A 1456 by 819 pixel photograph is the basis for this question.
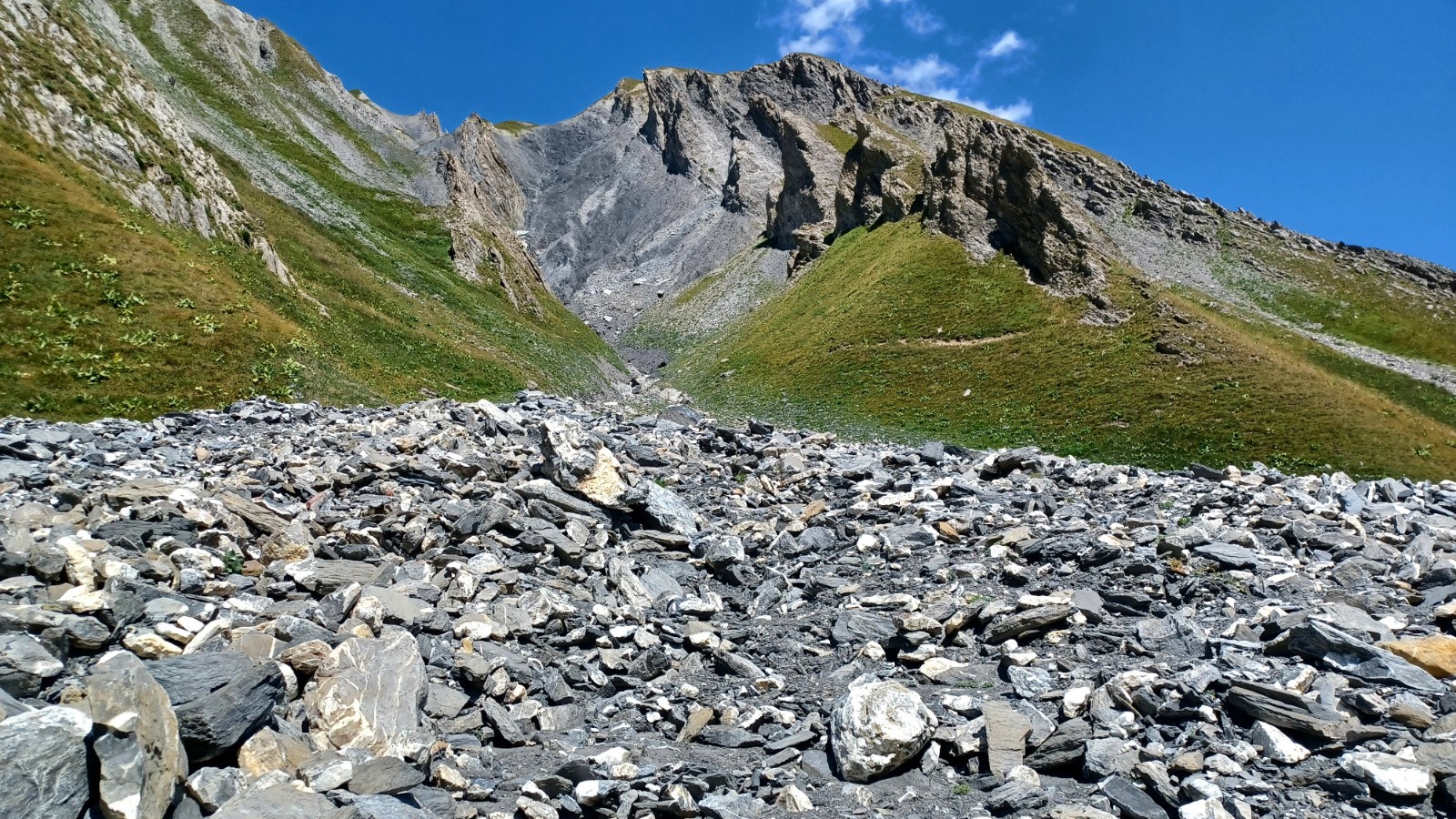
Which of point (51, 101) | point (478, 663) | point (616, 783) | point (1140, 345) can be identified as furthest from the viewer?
point (1140, 345)

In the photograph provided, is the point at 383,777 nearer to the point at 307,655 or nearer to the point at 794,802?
the point at 307,655

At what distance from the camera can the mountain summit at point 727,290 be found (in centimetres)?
2711

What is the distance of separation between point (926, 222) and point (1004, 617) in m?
65.0

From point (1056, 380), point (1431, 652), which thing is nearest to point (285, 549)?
point (1431, 652)

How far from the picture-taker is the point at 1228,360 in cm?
3903

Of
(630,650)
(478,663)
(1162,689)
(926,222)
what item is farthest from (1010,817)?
(926,222)

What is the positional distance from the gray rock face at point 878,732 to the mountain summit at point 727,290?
78.4 feet

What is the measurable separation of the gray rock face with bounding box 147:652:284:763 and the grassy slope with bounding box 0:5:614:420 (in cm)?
1977

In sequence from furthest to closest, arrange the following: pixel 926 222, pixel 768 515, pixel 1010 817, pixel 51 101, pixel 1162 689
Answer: pixel 926 222 < pixel 51 101 < pixel 768 515 < pixel 1162 689 < pixel 1010 817

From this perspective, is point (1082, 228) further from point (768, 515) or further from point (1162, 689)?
point (1162, 689)

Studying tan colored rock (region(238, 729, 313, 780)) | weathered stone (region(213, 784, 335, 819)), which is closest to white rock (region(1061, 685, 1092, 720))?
weathered stone (region(213, 784, 335, 819))

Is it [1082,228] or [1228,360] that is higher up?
[1082,228]

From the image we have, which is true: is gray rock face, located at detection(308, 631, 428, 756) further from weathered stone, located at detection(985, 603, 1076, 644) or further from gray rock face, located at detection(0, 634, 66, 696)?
weathered stone, located at detection(985, 603, 1076, 644)

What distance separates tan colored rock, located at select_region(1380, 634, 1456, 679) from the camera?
793 centimetres
